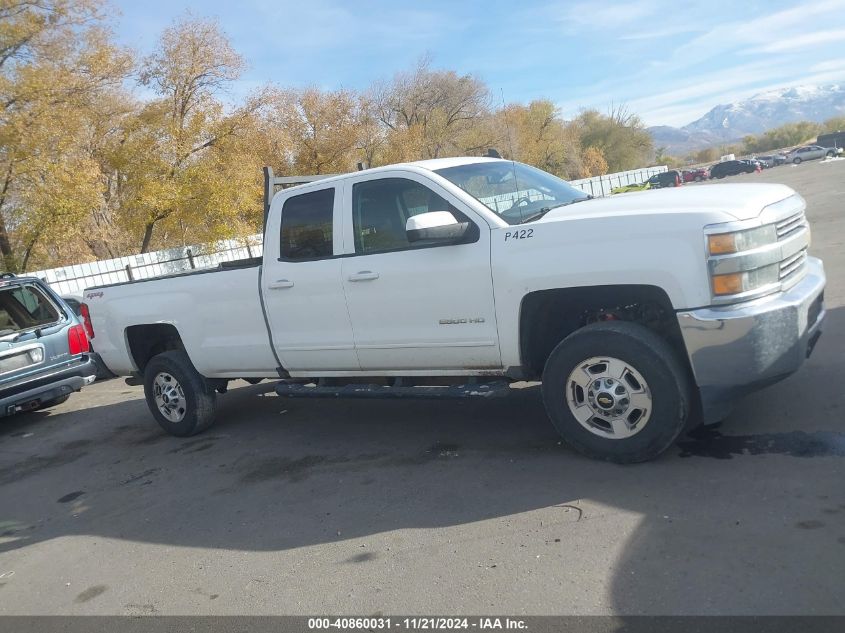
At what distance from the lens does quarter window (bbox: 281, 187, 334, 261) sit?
5.43 meters

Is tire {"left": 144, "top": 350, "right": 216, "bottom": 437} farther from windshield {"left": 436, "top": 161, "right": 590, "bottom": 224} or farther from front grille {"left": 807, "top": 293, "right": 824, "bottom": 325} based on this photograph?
front grille {"left": 807, "top": 293, "right": 824, "bottom": 325}

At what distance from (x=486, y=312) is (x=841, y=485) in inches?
86.2

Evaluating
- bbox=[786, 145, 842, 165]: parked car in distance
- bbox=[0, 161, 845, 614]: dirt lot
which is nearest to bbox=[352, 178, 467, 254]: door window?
bbox=[0, 161, 845, 614]: dirt lot

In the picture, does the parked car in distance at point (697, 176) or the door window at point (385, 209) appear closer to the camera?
the door window at point (385, 209)

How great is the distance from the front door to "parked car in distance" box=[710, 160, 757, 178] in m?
66.0

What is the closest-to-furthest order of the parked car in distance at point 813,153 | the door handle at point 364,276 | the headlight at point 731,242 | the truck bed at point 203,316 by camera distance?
the headlight at point 731,242, the door handle at point 364,276, the truck bed at point 203,316, the parked car in distance at point 813,153

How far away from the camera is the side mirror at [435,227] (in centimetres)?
439

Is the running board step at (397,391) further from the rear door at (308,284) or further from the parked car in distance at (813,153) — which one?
the parked car in distance at (813,153)

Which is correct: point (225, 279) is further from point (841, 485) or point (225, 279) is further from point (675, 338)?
point (841, 485)

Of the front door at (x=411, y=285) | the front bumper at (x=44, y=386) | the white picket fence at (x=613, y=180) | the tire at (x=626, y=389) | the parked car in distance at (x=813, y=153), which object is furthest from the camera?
the parked car in distance at (x=813, y=153)

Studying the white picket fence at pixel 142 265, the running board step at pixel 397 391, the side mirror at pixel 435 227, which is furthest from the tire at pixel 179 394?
→ the white picket fence at pixel 142 265

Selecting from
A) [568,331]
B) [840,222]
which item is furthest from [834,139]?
[568,331]

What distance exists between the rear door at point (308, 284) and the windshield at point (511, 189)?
1.02 m

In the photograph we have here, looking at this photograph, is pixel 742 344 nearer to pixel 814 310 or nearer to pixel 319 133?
pixel 814 310
